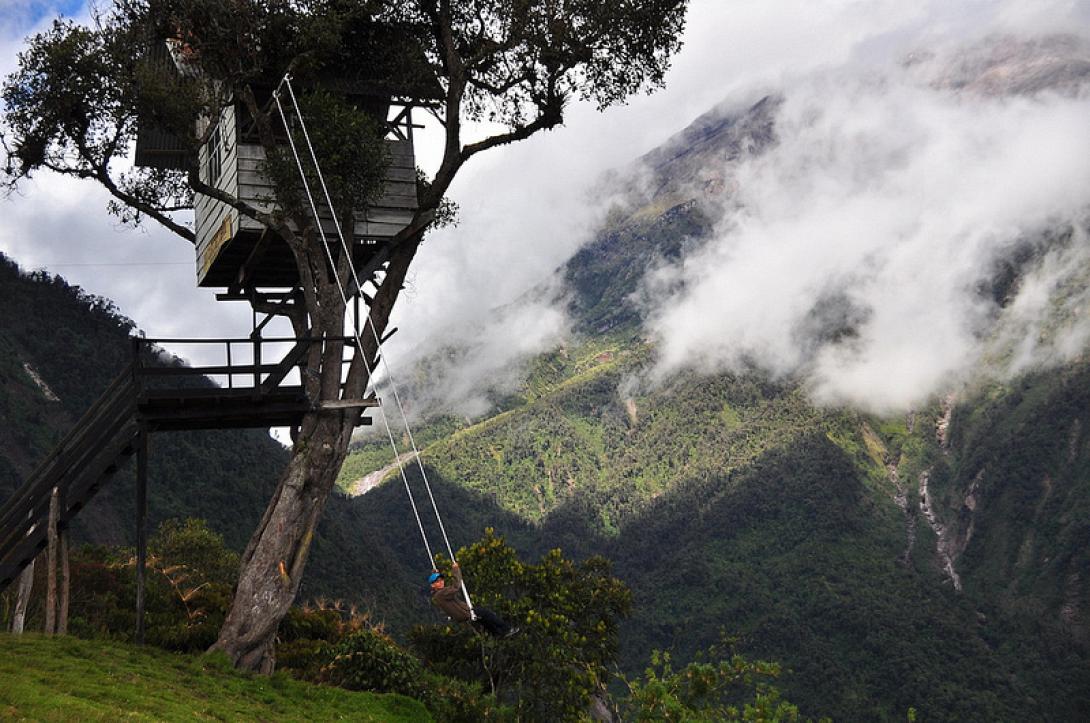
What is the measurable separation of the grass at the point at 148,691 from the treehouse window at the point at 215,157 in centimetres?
1097

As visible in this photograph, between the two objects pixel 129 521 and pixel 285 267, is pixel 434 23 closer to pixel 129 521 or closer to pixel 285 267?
pixel 285 267

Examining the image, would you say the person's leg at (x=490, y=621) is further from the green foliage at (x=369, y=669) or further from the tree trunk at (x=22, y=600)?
the tree trunk at (x=22, y=600)

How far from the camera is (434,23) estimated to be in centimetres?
2308

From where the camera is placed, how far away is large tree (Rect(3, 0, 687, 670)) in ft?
67.8

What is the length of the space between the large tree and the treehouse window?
5.63 feet

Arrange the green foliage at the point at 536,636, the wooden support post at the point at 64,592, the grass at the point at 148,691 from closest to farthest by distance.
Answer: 1. the grass at the point at 148,691
2. the wooden support post at the point at 64,592
3. the green foliage at the point at 536,636

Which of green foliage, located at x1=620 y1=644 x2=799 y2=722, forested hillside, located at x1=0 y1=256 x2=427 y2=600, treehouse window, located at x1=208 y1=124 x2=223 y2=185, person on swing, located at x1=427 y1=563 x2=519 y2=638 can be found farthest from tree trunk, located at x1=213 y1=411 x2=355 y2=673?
forested hillside, located at x1=0 y1=256 x2=427 y2=600

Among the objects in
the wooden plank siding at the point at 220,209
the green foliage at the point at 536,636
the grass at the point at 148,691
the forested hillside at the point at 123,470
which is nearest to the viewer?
the grass at the point at 148,691

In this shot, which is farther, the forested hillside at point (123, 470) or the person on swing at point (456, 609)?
the forested hillside at point (123, 470)

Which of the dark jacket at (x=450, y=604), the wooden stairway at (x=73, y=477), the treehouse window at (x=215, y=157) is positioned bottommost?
the dark jacket at (x=450, y=604)

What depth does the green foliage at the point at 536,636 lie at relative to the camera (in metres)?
24.7

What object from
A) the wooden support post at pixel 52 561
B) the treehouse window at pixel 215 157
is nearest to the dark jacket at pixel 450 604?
the wooden support post at pixel 52 561

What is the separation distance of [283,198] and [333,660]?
8958mm

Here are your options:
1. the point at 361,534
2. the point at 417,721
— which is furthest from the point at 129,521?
the point at 417,721
